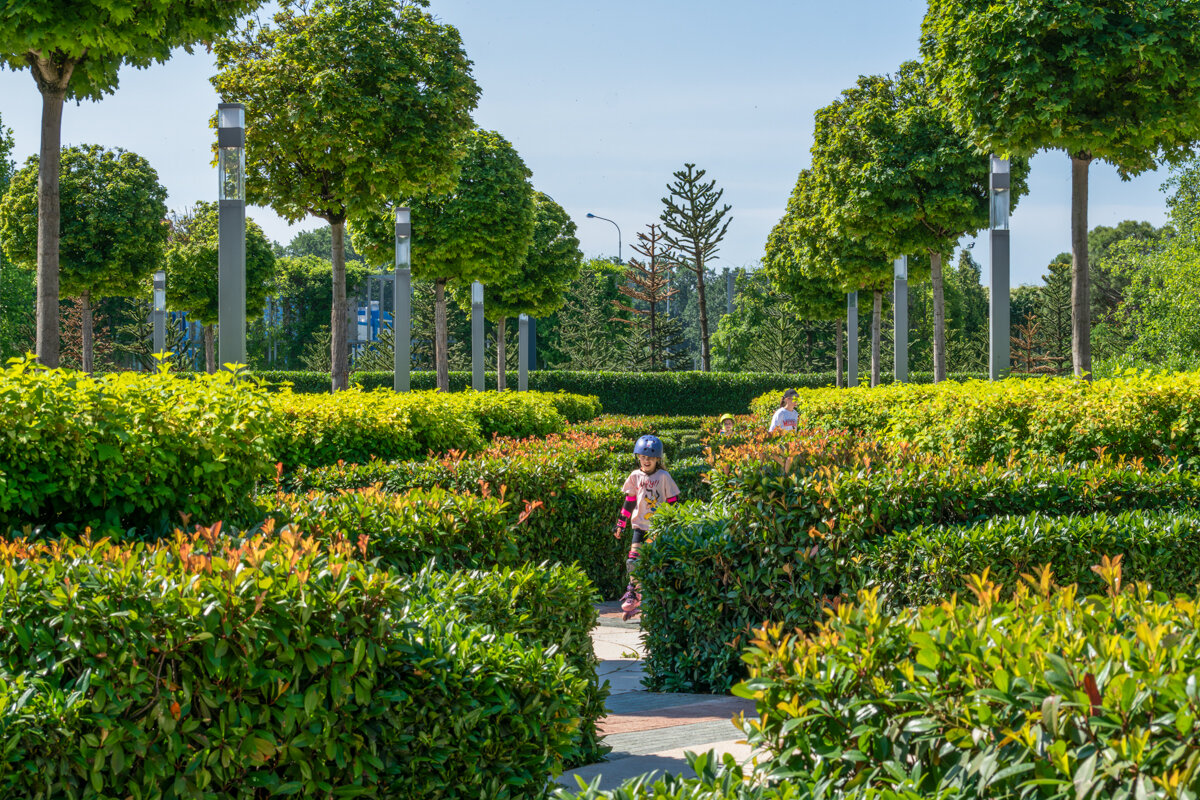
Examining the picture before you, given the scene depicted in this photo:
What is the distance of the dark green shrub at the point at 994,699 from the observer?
1.85 meters

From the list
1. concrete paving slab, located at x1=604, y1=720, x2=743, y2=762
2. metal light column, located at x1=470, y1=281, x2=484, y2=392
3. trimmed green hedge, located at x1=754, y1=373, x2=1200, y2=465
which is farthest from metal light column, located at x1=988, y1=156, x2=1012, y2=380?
metal light column, located at x1=470, y1=281, x2=484, y2=392

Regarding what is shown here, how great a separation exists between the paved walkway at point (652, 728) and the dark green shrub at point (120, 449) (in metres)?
2.24

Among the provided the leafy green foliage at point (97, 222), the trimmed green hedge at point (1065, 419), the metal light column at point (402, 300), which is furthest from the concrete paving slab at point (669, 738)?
the leafy green foliage at point (97, 222)

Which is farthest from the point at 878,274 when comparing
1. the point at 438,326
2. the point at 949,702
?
the point at 949,702

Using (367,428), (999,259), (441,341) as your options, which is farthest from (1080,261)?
(441,341)

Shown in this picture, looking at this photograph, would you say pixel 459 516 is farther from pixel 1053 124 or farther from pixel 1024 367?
pixel 1024 367

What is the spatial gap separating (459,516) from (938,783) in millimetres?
3276

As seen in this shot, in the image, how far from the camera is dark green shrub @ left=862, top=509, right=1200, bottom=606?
518 cm

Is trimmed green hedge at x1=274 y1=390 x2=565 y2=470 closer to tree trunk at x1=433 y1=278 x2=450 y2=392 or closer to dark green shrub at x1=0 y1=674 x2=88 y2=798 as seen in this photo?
dark green shrub at x1=0 y1=674 x2=88 y2=798

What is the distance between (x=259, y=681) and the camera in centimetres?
286

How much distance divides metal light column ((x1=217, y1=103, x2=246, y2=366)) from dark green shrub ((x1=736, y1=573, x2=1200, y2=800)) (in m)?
7.79

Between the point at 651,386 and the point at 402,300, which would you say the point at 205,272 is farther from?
the point at 402,300

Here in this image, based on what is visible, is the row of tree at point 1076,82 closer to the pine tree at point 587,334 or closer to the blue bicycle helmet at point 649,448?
the blue bicycle helmet at point 649,448

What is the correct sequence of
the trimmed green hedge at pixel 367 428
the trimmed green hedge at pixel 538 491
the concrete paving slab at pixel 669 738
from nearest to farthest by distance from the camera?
the concrete paving slab at pixel 669 738
the trimmed green hedge at pixel 538 491
the trimmed green hedge at pixel 367 428
